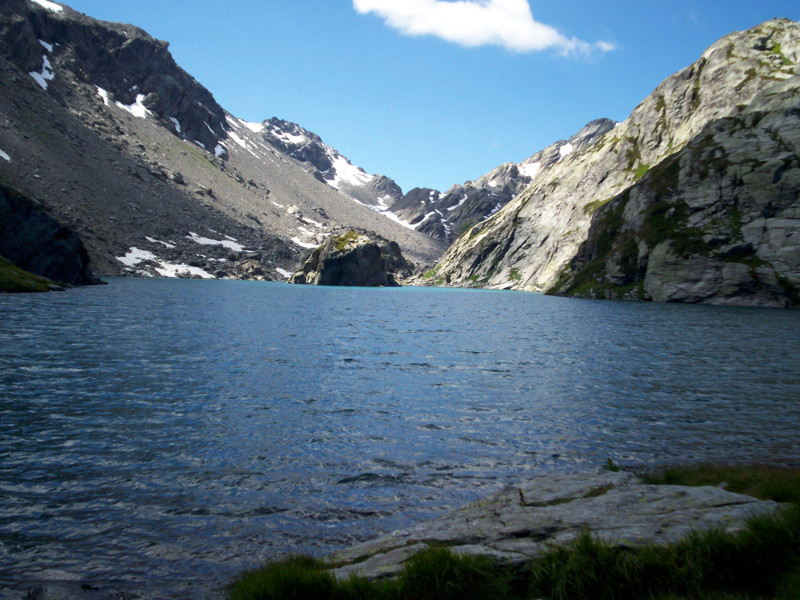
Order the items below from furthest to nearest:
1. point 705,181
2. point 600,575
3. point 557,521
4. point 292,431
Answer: point 705,181, point 292,431, point 557,521, point 600,575

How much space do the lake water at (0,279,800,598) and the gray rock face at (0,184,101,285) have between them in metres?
65.3

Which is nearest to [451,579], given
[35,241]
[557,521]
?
[557,521]

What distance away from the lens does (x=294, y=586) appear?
7988 mm

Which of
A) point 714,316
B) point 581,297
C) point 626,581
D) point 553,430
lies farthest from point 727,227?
point 626,581

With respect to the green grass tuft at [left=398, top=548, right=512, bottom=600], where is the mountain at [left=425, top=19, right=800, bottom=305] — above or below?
above

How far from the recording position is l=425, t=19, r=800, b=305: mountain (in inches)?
3971

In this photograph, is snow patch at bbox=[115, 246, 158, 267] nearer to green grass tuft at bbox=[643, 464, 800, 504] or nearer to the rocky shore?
the rocky shore

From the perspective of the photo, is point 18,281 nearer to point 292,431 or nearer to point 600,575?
point 292,431

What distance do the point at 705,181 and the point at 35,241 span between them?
157 meters

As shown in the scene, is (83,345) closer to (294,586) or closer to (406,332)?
(406,332)

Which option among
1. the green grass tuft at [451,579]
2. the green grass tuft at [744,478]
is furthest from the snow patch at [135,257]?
the green grass tuft at [451,579]

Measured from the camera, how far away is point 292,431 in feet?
63.8

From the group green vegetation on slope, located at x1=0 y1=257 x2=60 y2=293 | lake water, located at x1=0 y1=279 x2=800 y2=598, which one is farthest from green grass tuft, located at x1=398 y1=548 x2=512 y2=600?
green vegetation on slope, located at x1=0 y1=257 x2=60 y2=293

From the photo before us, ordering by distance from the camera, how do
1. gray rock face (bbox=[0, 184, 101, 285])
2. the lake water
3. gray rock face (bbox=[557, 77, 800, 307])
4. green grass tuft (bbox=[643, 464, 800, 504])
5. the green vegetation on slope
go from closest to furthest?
the lake water < green grass tuft (bbox=[643, 464, 800, 504]) < the green vegetation on slope < gray rock face (bbox=[0, 184, 101, 285]) < gray rock face (bbox=[557, 77, 800, 307])
